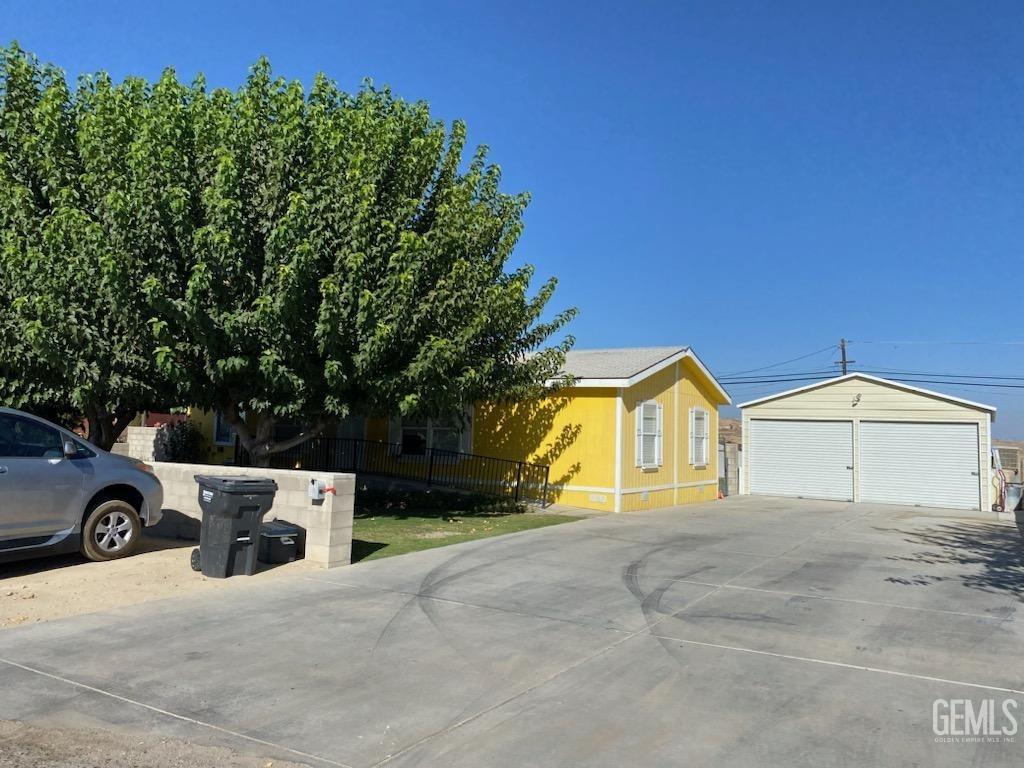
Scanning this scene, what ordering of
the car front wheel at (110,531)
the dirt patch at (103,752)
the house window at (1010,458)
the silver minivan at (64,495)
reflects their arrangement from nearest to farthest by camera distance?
the dirt patch at (103,752)
the silver minivan at (64,495)
the car front wheel at (110,531)
the house window at (1010,458)

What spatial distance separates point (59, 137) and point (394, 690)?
1098cm

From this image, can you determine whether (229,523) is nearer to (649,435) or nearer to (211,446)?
(649,435)

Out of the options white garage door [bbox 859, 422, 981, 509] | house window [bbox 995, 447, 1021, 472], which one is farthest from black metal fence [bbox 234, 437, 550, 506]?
house window [bbox 995, 447, 1021, 472]

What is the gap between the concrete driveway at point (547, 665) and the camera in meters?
4.09

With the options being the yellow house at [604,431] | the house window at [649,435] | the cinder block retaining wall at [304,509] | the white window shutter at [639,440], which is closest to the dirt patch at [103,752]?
the cinder block retaining wall at [304,509]

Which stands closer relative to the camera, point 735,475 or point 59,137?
point 59,137

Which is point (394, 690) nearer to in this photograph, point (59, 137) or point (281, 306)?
point (281, 306)

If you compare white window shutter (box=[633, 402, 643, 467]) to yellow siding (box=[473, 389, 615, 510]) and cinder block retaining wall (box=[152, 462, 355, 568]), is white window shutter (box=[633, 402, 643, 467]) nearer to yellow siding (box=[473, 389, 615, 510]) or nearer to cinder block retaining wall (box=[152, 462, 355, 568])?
yellow siding (box=[473, 389, 615, 510])

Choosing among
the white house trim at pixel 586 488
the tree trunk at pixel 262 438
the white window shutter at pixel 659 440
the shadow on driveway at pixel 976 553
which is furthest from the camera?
the white window shutter at pixel 659 440

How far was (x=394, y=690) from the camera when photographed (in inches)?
190

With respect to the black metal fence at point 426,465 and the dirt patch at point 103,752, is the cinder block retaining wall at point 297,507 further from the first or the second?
the black metal fence at point 426,465

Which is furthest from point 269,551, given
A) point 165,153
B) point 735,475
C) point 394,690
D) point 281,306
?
point 735,475

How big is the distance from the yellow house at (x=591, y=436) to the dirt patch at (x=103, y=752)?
1125 cm

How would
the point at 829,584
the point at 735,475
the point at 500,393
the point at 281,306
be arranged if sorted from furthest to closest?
the point at 735,475 < the point at 500,393 < the point at 281,306 < the point at 829,584
